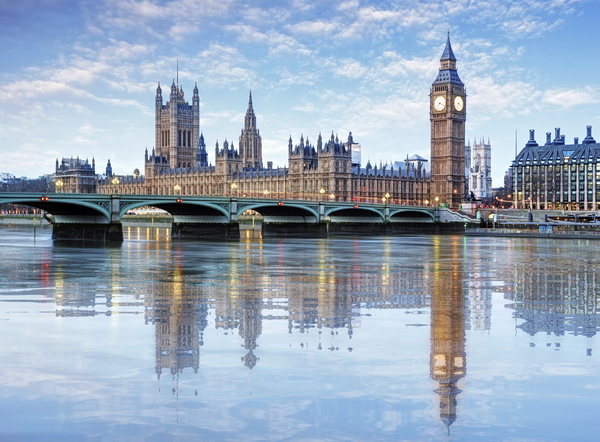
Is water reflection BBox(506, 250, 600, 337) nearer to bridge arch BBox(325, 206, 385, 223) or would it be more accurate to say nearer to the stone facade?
bridge arch BBox(325, 206, 385, 223)

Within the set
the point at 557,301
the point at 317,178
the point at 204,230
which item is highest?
the point at 317,178

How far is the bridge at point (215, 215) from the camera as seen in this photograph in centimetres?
6706

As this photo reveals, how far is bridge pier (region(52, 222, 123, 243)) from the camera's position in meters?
67.4

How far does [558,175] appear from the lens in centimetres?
17062

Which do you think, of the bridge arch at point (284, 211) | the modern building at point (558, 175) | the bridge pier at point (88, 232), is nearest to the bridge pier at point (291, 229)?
the bridge arch at point (284, 211)

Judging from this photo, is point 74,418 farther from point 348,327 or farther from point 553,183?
point 553,183

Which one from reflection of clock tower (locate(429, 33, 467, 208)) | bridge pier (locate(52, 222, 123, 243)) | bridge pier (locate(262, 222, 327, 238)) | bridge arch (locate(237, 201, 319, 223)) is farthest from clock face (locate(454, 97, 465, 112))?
bridge pier (locate(52, 222, 123, 243))

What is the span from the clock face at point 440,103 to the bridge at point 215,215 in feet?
105

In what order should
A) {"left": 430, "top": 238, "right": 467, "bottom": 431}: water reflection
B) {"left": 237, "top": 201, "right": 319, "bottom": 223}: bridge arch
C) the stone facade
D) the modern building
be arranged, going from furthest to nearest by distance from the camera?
the modern building → the stone facade → {"left": 237, "top": 201, "right": 319, "bottom": 223}: bridge arch → {"left": 430, "top": 238, "right": 467, "bottom": 431}: water reflection

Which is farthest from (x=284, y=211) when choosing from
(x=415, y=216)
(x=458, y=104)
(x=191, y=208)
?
(x=458, y=104)

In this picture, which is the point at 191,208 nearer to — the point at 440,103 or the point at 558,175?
the point at 440,103

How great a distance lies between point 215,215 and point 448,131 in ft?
236

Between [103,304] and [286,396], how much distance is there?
1094cm

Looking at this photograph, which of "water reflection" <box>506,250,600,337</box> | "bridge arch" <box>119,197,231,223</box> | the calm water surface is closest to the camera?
the calm water surface
